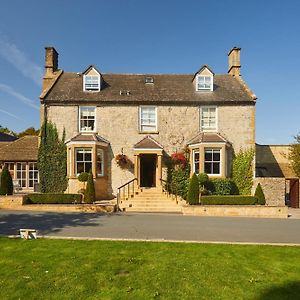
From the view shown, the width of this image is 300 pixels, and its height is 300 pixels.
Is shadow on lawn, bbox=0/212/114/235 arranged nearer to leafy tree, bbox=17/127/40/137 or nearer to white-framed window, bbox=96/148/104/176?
white-framed window, bbox=96/148/104/176

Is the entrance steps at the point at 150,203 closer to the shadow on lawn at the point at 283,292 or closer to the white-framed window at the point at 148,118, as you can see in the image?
the white-framed window at the point at 148,118

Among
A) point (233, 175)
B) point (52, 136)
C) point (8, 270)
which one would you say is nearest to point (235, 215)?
point (233, 175)

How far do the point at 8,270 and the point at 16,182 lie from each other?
20.5 m

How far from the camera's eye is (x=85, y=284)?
624 cm

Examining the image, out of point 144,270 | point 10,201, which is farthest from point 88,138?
point 144,270

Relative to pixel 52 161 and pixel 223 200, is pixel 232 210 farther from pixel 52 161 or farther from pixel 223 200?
pixel 52 161

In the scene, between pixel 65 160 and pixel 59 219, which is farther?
pixel 65 160

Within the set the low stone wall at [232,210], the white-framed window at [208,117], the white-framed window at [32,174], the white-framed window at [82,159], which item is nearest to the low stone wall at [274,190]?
the low stone wall at [232,210]

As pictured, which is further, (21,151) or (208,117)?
(21,151)

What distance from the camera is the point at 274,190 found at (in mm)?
21219

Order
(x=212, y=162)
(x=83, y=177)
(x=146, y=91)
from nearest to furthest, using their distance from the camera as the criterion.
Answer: (x=83, y=177), (x=212, y=162), (x=146, y=91)

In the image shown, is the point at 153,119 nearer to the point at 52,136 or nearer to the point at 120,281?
the point at 52,136

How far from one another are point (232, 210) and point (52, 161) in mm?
15154

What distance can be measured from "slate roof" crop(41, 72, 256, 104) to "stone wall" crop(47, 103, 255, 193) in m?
0.66
